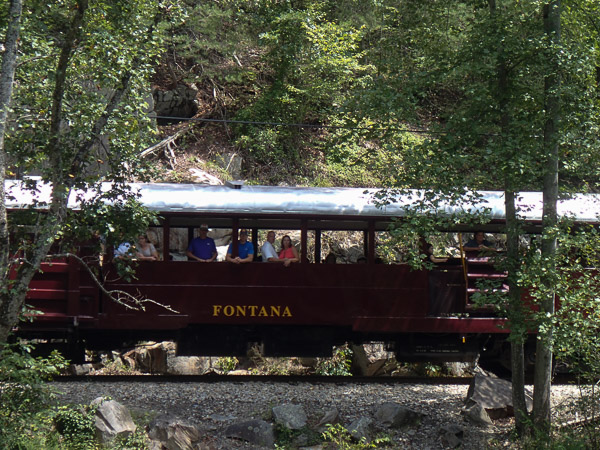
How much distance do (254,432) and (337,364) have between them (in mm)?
4862

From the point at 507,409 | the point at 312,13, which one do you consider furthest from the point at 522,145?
the point at 312,13

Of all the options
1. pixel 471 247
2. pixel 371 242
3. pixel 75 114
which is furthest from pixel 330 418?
pixel 75 114

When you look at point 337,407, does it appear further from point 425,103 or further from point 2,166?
point 425,103

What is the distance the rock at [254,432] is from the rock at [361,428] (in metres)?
0.99

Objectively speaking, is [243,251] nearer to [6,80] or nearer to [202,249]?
[202,249]

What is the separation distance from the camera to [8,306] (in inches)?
272

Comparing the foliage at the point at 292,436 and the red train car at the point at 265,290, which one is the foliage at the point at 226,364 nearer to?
the red train car at the point at 265,290

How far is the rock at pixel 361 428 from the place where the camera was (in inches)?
331

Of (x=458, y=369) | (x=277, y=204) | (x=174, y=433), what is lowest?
(x=458, y=369)

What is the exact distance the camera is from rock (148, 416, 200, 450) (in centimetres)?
805

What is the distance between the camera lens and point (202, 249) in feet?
33.9

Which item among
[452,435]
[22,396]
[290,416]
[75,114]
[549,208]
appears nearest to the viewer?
[22,396]

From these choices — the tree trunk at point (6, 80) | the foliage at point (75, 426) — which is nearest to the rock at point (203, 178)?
the foliage at point (75, 426)

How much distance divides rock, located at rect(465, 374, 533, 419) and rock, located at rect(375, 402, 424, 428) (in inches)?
32.6
